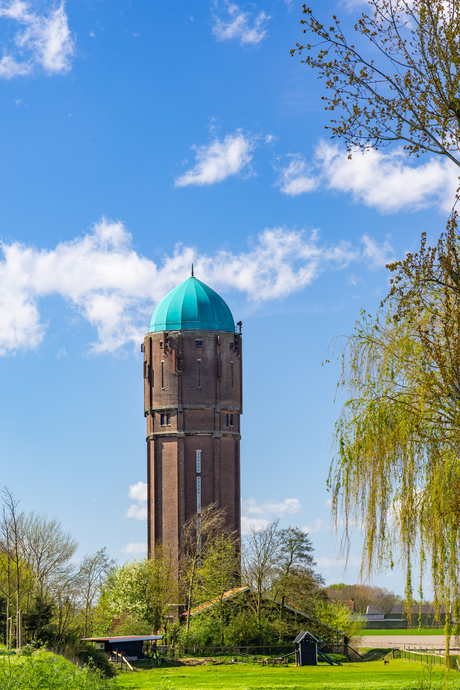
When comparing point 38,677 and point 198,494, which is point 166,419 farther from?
point 38,677

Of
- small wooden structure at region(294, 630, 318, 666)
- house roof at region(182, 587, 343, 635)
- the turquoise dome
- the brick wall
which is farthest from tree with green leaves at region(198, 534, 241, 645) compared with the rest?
the turquoise dome

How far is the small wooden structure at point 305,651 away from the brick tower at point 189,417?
19.4 m

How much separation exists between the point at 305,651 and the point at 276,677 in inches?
406

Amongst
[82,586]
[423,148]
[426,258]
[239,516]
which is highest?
[423,148]

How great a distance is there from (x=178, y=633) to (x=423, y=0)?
4717 centimetres

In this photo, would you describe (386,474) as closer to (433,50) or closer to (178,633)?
(433,50)

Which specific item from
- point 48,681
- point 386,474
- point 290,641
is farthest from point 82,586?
point 386,474

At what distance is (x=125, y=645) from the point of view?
48094 mm

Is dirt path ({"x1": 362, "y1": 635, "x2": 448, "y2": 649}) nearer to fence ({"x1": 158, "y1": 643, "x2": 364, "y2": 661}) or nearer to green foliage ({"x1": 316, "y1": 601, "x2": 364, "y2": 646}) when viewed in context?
green foliage ({"x1": 316, "y1": 601, "x2": 364, "y2": 646})

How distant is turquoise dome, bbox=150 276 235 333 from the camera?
6731 cm

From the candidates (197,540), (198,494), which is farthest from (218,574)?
(198,494)

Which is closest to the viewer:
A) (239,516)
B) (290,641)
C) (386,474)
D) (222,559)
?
(386,474)

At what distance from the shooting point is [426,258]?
12164 mm

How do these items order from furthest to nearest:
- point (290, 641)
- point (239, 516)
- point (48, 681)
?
point (239, 516) < point (290, 641) < point (48, 681)
